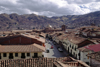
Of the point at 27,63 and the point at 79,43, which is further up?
the point at 27,63

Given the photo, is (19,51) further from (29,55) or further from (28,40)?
(28,40)

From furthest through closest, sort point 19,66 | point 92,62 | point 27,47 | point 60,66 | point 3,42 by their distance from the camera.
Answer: point 3,42, point 27,47, point 92,62, point 19,66, point 60,66

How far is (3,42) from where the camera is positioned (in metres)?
24.4

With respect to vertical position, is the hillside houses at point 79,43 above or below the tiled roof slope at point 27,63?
below

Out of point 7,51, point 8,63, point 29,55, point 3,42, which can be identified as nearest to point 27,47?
point 29,55

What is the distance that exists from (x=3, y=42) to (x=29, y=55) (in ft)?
25.6

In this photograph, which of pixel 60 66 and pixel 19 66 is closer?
pixel 60 66

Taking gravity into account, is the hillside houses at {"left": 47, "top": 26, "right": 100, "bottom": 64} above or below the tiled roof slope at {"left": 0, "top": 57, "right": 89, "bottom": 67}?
below

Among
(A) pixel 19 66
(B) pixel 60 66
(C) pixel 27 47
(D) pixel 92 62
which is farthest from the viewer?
(C) pixel 27 47

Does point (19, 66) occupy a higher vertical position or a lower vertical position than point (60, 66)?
lower

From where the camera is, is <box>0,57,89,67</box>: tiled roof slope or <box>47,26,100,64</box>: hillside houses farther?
<box>47,26,100,64</box>: hillside houses

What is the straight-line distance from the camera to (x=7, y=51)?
65.6ft

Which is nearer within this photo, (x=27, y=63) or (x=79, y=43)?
(x=27, y=63)

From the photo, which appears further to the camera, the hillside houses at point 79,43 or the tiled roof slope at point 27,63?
the hillside houses at point 79,43
